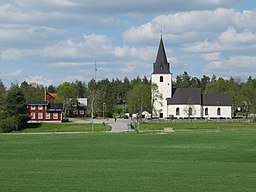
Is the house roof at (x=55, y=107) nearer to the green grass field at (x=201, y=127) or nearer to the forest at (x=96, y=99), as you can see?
the forest at (x=96, y=99)

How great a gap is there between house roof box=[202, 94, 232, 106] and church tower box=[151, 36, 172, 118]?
943 centimetres

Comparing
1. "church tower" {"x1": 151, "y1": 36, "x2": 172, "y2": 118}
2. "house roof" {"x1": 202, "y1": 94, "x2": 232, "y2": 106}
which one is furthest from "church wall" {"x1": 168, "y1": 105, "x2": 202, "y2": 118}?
"house roof" {"x1": 202, "y1": 94, "x2": 232, "y2": 106}

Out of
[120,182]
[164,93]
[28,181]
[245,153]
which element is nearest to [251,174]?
[120,182]

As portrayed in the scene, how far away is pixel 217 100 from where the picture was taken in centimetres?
Answer: 13850

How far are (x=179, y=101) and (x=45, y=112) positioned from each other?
3475 cm

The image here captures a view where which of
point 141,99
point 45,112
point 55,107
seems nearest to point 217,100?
point 141,99

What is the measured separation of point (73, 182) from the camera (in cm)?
1986

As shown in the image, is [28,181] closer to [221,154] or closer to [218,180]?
[218,180]

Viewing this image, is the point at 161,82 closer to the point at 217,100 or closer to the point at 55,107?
the point at 217,100

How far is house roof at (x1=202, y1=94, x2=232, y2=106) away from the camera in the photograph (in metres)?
138

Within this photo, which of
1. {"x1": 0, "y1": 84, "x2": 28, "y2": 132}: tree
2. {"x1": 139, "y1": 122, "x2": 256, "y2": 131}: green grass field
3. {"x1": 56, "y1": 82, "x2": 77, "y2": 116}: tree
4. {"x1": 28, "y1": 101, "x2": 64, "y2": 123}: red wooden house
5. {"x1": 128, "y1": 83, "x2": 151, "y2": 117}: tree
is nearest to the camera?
{"x1": 139, "y1": 122, "x2": 256, "y2": 131}: green grass field

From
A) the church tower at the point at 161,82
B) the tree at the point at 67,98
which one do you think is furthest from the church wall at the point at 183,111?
the tree at the point at 67,98

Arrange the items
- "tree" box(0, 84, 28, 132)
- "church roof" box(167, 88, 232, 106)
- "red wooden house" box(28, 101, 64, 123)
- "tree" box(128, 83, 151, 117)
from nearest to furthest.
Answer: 1. "tree" box(0, 84, 28, 132)
2. "red wooden house" box(28, 101, 64, 123)
3. "tree" box(128, 83, 151, 117)
4. "church roof" box(167, 88, 232, 106)

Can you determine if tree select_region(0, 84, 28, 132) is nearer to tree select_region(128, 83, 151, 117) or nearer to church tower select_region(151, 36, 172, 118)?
tree select_region(128, 83, 151, 117)
